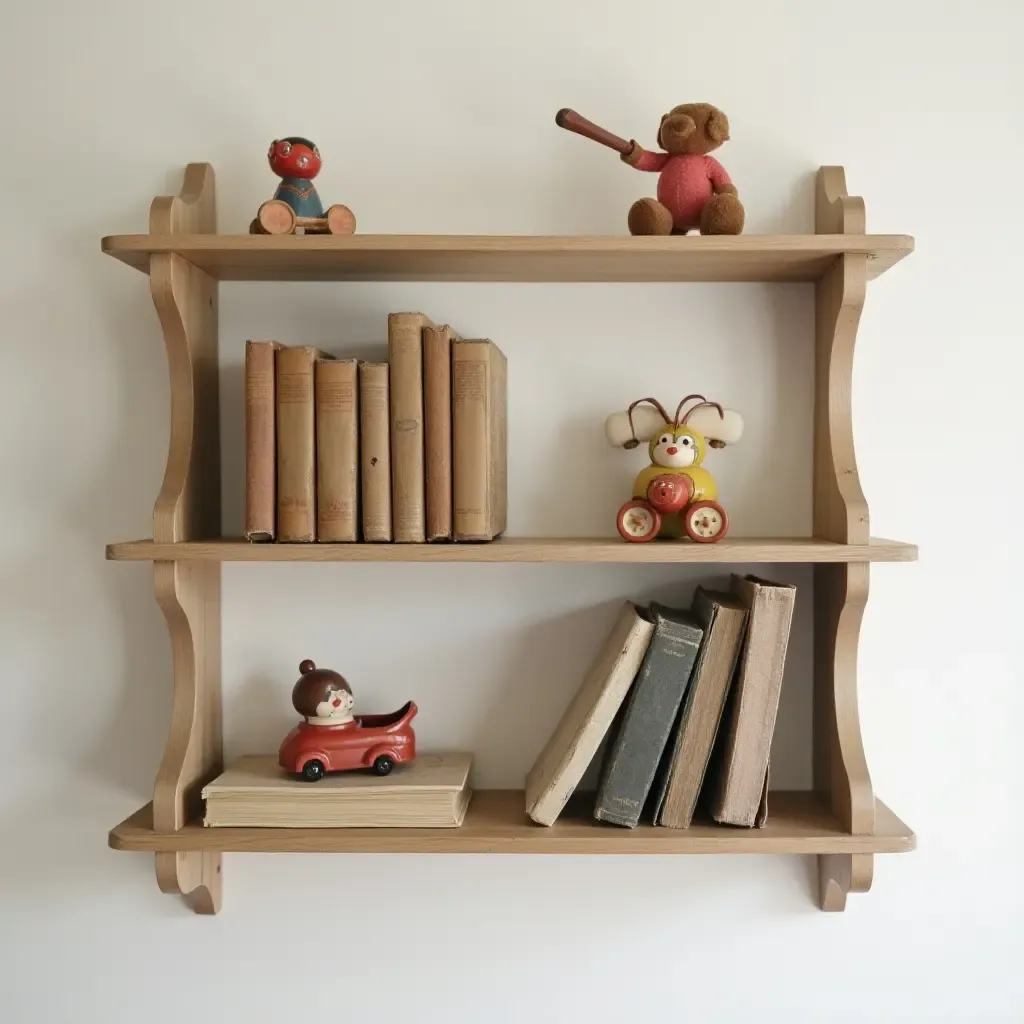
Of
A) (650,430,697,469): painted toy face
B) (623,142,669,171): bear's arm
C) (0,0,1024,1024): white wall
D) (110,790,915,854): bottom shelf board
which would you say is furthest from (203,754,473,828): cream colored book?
(623,142,669,171): bear's arm

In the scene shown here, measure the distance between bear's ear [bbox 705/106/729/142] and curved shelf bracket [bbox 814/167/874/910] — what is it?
137mm

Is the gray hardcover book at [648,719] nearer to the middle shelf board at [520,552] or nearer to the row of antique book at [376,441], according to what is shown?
the middle shelf board at [520,552]

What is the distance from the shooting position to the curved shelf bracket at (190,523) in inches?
38.4

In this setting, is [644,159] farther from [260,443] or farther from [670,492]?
[260,443]

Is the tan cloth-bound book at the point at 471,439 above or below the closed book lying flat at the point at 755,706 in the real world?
above

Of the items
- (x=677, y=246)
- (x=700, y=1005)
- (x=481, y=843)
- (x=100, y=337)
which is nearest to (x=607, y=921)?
(x=700, y=1005)

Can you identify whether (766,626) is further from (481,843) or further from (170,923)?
(170,923)

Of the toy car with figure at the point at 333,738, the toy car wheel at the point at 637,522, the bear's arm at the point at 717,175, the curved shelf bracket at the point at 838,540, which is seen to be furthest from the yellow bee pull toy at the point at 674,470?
the toy car with figure at the point at 333,738

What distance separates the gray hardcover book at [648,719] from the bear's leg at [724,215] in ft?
1.21

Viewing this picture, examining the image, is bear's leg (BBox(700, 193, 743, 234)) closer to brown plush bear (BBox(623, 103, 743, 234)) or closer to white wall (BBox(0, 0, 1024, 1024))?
brown plush bear (BBox(623, 103, 743, 234))

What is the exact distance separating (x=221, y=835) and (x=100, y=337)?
55 cm

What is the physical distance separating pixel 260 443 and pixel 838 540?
0.56 m

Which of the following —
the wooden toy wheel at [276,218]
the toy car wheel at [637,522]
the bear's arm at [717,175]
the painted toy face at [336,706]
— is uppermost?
the bear's arm at [717,175]

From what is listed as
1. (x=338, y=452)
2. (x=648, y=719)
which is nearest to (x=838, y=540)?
(x=648, y=719)
